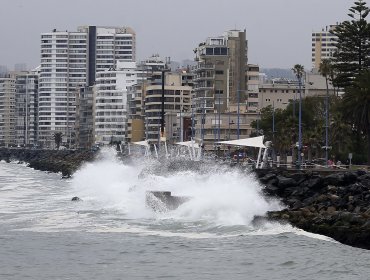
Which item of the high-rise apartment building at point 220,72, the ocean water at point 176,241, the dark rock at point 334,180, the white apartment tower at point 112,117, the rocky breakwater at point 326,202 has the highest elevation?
the high-rise apartment building at point 220,72

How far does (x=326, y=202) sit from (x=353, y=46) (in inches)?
1510

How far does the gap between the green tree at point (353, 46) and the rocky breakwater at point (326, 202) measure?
22.9 meters

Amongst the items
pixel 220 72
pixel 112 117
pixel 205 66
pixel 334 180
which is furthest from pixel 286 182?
pixel 112 117

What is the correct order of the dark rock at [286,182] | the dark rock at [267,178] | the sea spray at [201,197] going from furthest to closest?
the dark rock at [267,178] < the dark rock at [286,182] < the sea spray at [201,197]

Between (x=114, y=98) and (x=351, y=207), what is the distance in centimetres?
16537

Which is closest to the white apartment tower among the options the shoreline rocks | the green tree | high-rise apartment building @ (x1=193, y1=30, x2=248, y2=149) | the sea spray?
high-rise apartment building @ (x1=193, y1=30, x2=248, y2=149)

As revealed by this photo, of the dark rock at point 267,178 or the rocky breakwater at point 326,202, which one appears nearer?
the rocky breakwater at point 326,202

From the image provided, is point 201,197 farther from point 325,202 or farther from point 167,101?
point 167,101

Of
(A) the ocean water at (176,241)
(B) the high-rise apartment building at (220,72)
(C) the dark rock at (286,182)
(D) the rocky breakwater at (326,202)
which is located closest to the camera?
(A) the ocean water at (176,241)

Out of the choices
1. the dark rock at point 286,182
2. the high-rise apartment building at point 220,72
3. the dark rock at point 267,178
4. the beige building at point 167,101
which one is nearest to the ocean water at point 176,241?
the dark rock at point 267,178

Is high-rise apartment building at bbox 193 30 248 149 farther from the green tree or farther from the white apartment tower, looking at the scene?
the green tree

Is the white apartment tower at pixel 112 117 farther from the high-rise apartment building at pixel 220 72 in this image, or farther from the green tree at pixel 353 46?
the green tree at pixel 353 46

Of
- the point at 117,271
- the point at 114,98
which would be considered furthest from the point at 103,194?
the point at 114,98

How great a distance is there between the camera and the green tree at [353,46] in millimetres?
72562
